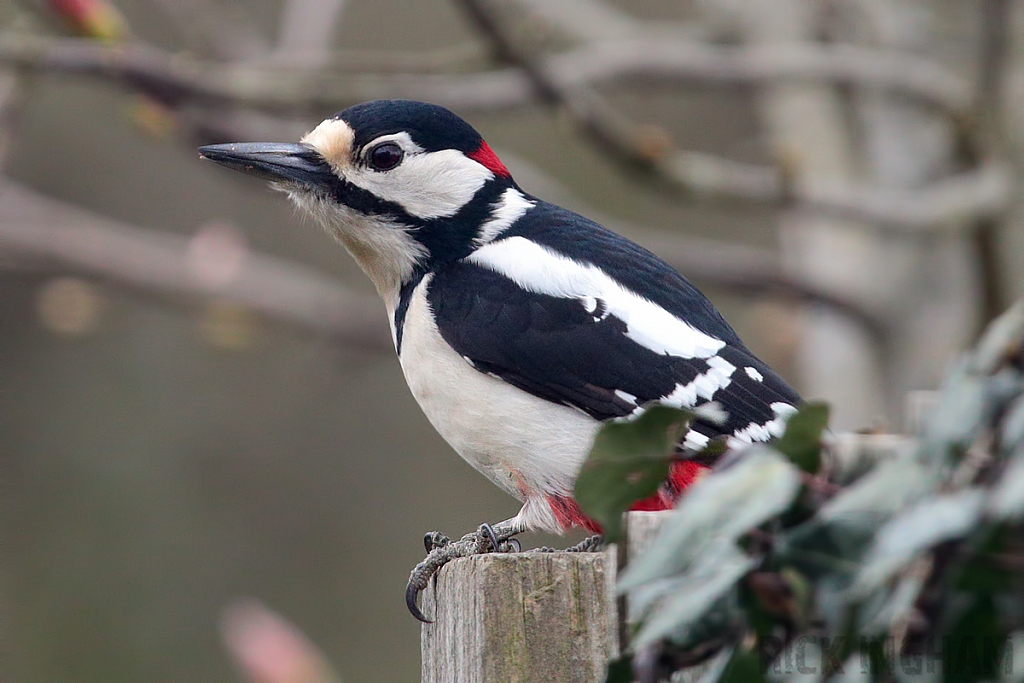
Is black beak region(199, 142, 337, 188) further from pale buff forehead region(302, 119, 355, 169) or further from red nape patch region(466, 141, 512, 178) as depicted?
red nape patch region(466, 141, 512, 178)

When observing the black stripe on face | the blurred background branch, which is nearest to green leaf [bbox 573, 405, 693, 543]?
the black stripe on face

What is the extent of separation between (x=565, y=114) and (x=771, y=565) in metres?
2.95

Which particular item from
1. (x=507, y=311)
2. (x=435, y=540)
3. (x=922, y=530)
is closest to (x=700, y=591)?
(x=922, y=530)

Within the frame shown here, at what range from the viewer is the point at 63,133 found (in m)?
A: 6.42

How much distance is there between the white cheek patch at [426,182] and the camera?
2.31m

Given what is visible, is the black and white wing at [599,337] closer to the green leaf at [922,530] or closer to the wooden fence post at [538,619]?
the wooden fence post at [538,619]

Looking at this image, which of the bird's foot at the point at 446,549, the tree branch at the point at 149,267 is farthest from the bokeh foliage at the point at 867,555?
the tree branch at the point at 149,267

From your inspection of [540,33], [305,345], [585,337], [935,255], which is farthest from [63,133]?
[585,337]

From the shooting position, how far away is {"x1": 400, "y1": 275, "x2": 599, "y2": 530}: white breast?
6.48 feet

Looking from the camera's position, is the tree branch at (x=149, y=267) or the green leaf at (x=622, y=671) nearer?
the green leaf at (x=622, y=671)

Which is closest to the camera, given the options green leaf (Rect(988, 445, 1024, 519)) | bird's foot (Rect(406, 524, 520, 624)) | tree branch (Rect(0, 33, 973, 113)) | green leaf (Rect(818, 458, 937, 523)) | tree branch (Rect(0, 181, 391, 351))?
green leaf (Rect(988, 445, 1024, 519))

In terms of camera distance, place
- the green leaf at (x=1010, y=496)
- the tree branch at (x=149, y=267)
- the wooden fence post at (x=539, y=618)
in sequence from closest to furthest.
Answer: the green leaf at (x=1010, y=496)
the wooden fence post at (x=539, y=618)
the tree branch at (x=149, y=267)

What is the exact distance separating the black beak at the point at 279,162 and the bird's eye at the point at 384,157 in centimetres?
8

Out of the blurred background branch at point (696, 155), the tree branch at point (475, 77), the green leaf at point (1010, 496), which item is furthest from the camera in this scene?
the blurred background branch at point (696, 155)
